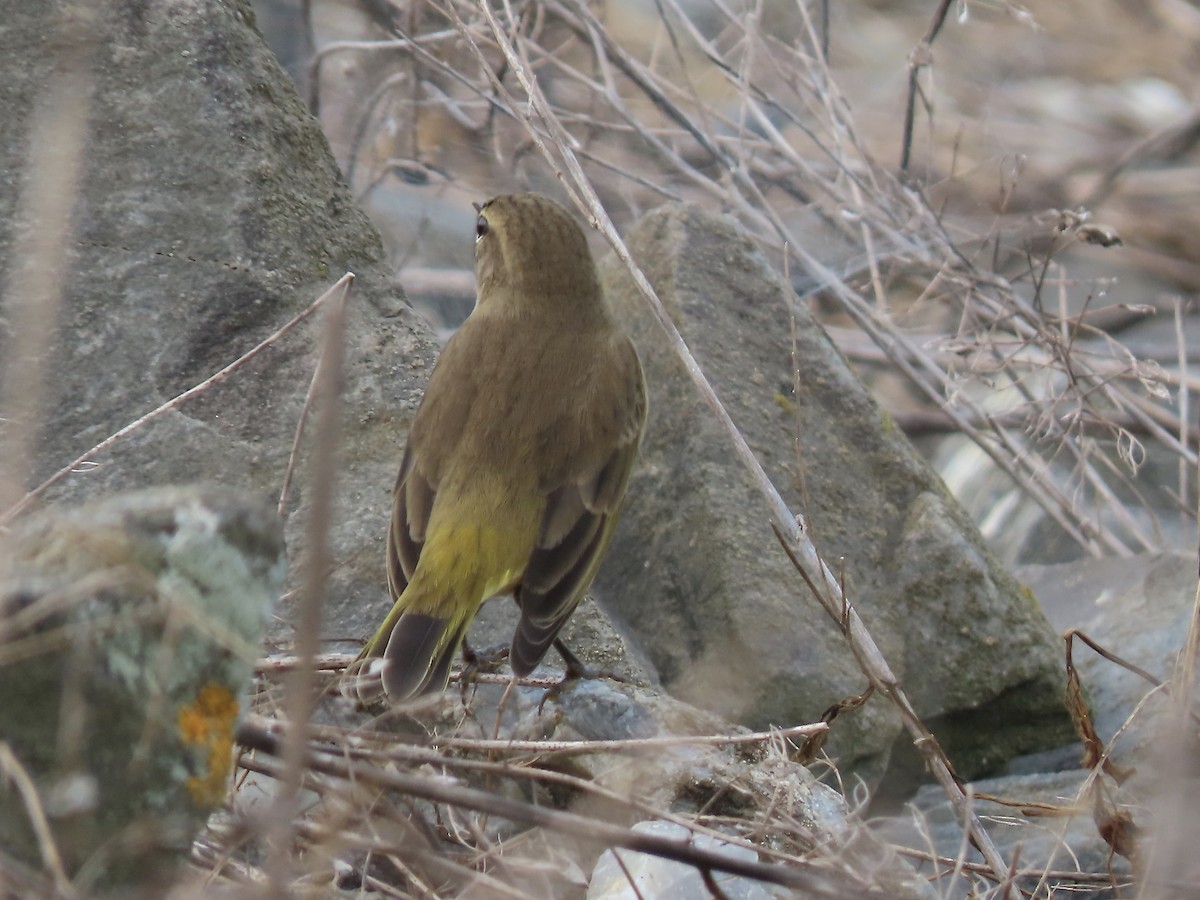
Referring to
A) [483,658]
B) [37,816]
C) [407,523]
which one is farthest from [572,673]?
[37,816]

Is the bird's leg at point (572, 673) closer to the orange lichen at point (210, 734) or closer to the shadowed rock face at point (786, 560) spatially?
the shadowed rock face at point (786, 560)

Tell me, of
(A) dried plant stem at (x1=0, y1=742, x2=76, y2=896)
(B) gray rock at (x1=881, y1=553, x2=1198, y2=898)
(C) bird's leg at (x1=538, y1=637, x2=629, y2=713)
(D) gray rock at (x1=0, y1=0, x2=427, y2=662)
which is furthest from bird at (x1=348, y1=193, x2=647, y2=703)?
(A) dried plant stem at (x1=0, y1=742, x2=76, y2=896)

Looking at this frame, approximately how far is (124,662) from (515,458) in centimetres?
219

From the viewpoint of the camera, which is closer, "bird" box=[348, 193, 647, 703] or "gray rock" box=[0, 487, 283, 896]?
"gray rock" box=[0, 487, 283, 896]

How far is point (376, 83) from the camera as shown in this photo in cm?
761

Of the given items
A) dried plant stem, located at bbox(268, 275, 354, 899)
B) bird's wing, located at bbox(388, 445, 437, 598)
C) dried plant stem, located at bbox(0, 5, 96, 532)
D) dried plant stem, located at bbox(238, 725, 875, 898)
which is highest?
dried plant stem, located at bbox(268, 275, 354, 899)

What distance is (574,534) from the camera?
4.12 metres

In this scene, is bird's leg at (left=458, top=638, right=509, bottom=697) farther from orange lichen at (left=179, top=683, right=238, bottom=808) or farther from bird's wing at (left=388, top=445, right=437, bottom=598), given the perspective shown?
orange lichen at (left=179, top=683, right=238, bottom=808)

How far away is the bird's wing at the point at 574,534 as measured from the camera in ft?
12.3

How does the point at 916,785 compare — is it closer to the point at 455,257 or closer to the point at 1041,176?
the point at 455,257

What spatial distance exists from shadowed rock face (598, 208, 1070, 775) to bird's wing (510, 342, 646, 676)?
0.40 metres

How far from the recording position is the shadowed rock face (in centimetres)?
448

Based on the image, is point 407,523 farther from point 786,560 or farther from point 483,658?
point 786,560

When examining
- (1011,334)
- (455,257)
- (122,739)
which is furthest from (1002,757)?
(455,257)
